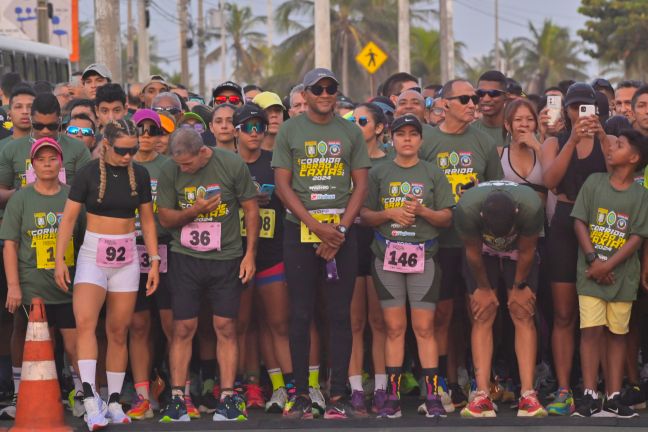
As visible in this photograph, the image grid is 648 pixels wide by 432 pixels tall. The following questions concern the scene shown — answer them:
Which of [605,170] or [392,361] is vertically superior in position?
[605,170]

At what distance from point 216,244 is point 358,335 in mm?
1322

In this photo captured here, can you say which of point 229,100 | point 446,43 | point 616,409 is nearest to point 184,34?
point 446,43

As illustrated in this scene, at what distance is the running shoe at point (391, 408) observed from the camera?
30.7ft

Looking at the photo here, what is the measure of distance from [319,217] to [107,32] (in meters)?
11.9

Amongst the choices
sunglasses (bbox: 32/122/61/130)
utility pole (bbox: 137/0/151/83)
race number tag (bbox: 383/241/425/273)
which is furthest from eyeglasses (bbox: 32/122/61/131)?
utility pole (bbox: 137/0/151/83)

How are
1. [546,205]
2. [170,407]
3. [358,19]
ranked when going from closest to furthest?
[170,407] → [546,205] → [358,19]

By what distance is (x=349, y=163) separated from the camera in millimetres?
9445

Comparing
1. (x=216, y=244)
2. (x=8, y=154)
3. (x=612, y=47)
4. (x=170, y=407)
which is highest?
(x=612, y=47)

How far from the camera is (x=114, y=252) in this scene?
30.1ft

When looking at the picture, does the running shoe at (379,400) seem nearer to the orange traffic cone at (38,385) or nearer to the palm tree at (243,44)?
the orange traffic cone at (38,385)

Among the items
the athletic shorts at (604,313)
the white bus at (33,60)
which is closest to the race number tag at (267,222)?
the athletic shorts at (604,313)

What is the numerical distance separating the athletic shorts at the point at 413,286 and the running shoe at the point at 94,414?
6.94 feet

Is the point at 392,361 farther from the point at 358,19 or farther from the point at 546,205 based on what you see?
the point at 358,19

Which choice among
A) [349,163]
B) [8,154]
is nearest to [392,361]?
[349,163]
